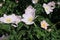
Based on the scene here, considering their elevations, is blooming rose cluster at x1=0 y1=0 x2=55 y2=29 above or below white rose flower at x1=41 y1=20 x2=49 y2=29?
above

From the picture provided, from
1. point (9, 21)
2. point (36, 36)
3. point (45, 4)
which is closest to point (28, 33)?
point (36, 36)

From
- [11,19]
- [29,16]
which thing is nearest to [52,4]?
[29,16]

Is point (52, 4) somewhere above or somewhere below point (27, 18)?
above

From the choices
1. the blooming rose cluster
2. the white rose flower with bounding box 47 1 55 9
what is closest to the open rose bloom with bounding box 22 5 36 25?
the blooming rose cluster

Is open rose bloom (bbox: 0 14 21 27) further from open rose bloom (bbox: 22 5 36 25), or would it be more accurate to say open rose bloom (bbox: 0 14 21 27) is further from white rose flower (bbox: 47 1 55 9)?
white rose flower (bbox: 47 1 55 9)

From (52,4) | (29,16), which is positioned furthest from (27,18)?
(52,4)

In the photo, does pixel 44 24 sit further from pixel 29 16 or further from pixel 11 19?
pixel 11 19

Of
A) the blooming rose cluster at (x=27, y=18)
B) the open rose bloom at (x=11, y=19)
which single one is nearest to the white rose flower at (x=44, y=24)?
the blooming rose cluster at (x=27, y=18)

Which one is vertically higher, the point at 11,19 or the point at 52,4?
the point at 52,4

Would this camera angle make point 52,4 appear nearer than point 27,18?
No

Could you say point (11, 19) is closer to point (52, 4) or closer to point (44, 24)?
point (44, 24)

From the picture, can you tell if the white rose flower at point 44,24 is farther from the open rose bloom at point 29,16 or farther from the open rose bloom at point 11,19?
the open rose bloom at point 11,19

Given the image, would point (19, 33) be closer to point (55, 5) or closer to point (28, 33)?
point (28, 33)
